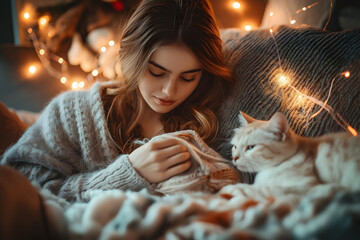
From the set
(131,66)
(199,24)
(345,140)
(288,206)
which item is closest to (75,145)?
(131,66)

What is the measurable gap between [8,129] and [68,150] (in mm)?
357

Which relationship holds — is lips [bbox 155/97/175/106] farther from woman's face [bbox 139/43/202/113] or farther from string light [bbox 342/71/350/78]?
string light [bbox 342/71/350/78]

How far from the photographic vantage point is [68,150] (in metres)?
0.89

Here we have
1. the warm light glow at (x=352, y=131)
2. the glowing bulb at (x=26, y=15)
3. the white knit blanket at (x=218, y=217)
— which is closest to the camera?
the white knit blanket at (x=218, y=217)

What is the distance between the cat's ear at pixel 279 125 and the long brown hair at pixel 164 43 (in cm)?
32

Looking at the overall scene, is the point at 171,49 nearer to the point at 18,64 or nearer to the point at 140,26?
the point at 140,26

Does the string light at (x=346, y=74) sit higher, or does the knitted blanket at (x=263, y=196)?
the string light at (x=346, y=74)

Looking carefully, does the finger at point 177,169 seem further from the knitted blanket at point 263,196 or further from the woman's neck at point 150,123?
the woman's neck at point 150,123

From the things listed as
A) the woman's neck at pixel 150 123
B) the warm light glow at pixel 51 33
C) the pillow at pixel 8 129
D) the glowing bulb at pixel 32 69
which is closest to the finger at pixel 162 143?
the woman's neck at pixel 150 123

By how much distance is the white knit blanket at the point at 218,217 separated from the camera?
455 mm

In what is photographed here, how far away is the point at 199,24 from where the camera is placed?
858mm

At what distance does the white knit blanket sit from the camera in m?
0.45

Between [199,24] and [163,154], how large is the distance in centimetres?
47

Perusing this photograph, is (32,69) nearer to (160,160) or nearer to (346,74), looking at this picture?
(160,160)
